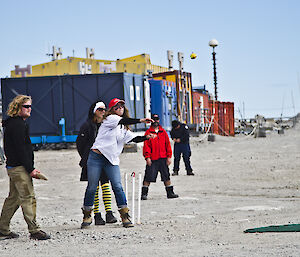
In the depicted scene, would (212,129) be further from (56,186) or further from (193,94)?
(56,186)

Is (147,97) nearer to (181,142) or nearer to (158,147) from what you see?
(181,142)

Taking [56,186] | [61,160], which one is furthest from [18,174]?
[61,160]

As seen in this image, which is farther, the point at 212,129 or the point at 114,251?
the point at 212,129

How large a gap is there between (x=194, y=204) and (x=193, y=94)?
27279 millimetres

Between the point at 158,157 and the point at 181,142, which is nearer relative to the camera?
the point at 158,157

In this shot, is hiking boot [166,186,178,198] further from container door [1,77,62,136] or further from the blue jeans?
container door [1,77,62,136]

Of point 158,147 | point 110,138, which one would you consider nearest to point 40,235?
point 110,138

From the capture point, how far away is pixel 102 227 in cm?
752

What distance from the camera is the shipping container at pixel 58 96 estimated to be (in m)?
26.6

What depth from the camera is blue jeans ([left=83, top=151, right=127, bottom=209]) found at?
732 centimetres

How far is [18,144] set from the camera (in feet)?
21.4

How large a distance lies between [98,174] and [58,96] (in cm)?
1979

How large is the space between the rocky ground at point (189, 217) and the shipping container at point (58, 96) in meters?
8.74

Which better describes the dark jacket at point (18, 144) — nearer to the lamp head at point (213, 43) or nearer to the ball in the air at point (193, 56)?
the ball in the air at point (193, 56)
